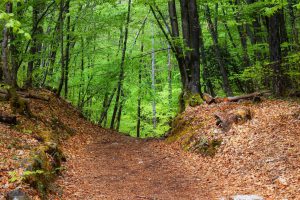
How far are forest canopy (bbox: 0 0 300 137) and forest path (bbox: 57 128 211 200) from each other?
421 cm

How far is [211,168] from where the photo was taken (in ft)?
32.3

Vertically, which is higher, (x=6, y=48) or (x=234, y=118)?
(x=6, y=48)

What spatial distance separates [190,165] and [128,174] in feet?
6.73

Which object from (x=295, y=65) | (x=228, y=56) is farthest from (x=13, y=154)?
→ (x=228, y=56)

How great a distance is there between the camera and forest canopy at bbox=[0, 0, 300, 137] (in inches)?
557

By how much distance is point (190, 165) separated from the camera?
10.7 m

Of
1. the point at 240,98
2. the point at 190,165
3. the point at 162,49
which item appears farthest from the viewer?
the point at 162,49

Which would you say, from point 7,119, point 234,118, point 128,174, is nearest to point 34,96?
point 7,119

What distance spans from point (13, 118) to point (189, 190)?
276 inches

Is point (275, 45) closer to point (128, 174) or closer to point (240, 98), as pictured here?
point (240, 98)

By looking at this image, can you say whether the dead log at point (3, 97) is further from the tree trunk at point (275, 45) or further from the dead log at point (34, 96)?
the tree trunk at point (275, 45)

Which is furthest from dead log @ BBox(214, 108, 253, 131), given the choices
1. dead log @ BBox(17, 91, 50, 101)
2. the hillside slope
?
dead log @ BBox(17, 91, 50, 101)

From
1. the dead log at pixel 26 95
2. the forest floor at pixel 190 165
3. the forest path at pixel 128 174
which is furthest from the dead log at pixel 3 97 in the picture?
the forest path at pixel 128 174

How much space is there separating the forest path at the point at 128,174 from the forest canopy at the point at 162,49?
421 centimetres
